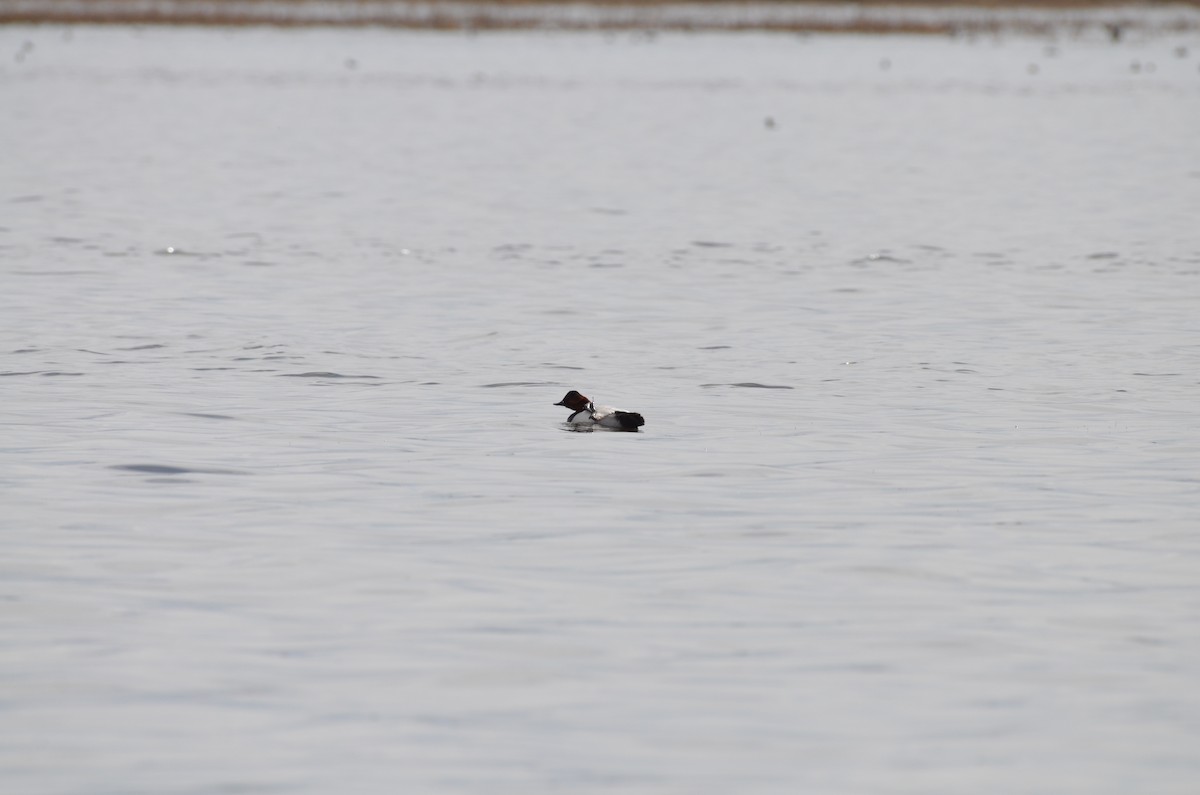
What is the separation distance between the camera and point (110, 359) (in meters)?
14.6

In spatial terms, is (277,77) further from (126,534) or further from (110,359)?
(126,534)

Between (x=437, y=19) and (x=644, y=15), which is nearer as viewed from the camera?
(x=437, y=19)

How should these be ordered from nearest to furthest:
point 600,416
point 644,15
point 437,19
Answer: point 600,416 < point 437,19 < point 644,15

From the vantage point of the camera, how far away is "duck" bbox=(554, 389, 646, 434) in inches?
469

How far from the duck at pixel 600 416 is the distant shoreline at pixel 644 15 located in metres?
56.3

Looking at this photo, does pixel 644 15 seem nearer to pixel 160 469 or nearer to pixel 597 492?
pixel 160 469

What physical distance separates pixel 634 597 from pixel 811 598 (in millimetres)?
745

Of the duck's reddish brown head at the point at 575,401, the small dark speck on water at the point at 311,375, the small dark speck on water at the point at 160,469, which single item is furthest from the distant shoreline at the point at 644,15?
the small dark speck on water at the point at 160,469

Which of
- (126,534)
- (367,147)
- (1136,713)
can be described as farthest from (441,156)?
(1136,713)

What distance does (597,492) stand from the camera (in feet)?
33.9

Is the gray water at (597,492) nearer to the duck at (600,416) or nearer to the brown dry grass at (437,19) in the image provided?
the duck at (600,416)

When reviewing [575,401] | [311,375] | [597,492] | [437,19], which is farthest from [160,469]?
[437,19]

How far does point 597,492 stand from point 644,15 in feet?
245

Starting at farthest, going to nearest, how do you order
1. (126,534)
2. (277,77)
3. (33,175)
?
(277,77) → (33,175) → (126,534)
